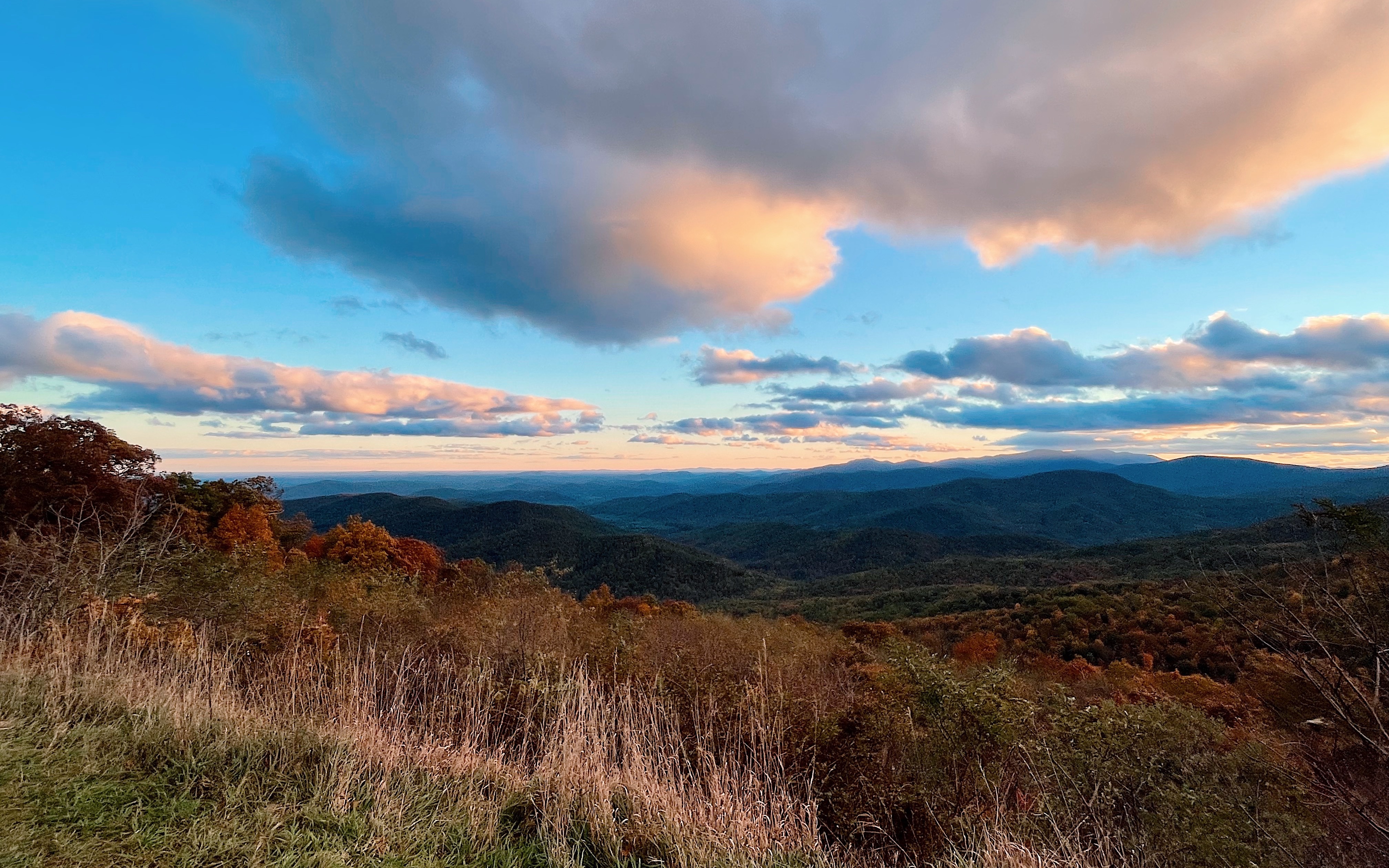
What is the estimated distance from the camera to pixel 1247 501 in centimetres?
17000

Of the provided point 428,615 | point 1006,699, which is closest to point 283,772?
point 1006,699

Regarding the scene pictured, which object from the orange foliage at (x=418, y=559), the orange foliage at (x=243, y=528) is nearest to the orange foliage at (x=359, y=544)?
the orange foliage at (x=418, y=559)

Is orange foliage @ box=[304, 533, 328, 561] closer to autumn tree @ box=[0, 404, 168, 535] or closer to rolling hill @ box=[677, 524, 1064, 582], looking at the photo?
autumn tree @ box=[0, 404, 168, 535]

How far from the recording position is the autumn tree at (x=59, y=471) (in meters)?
15.6

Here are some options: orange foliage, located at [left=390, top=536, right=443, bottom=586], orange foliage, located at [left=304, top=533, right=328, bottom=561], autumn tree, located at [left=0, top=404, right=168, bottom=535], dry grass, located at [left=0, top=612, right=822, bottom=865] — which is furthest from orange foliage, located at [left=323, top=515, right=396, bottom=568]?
dry grass, located at [left=0, top=612, right=822, bottom=865]

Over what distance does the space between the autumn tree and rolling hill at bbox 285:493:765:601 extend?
52612 mm

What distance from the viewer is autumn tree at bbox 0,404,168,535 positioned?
15570 millimetres

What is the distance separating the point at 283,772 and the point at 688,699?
431cm

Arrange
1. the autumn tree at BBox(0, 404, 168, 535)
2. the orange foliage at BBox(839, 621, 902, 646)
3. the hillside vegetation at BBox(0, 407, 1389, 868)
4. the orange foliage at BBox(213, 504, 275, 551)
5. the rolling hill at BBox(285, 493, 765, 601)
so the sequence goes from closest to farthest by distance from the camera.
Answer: the hillside vegetation at BBox(0, 407, 1389, 868) → the autumn tree at BBox(0, 404, 168, 535) → the orange foliage at BBox(213, 504, 275, 551) → the orange foliage at BBox(839, 621, 902, 646) → the rolling hill at BBox(285, 493, 765, 601)

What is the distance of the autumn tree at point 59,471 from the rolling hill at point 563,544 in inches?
2071

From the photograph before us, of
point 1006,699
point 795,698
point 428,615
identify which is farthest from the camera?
point 428,615

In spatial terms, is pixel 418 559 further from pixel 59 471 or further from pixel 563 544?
pixel 563 544

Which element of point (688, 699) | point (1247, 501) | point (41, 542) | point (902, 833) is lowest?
point (1247, 501)

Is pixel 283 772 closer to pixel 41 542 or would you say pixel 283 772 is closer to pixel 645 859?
pixel 645 859
